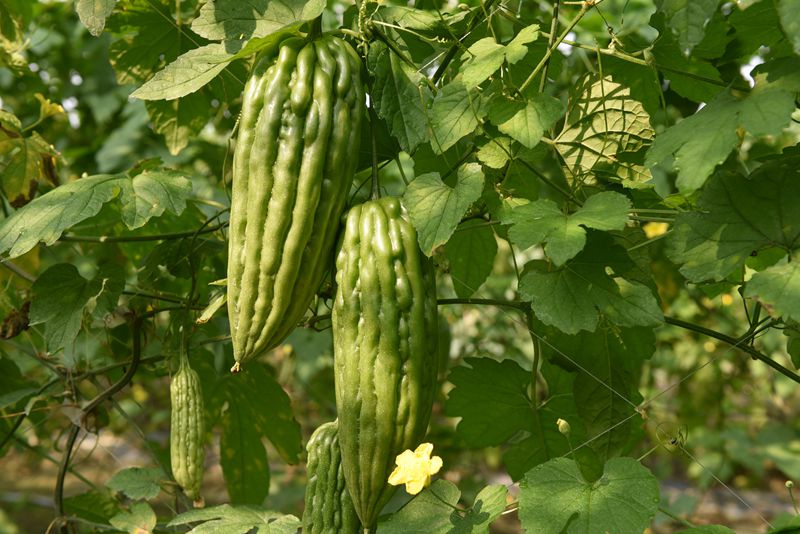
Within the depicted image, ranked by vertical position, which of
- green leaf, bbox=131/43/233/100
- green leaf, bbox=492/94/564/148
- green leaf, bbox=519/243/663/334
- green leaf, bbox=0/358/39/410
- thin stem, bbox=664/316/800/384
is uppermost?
green leaf, bbox=131/43/233/100

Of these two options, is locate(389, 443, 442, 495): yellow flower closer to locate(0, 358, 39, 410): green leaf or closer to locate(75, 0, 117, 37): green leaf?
locate(75, 0, 117, 37): green leaf

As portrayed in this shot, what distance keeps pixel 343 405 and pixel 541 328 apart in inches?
20.1

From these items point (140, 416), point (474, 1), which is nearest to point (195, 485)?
point (474, 1)

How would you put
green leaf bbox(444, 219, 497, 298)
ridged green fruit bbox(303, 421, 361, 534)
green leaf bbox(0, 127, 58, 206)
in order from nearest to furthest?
ridged green fruit bbox(303, 421, 361, 534) < green leaf bbox(444, 219, 497, 298) < green leaf bbox(0, 127, 58, 206)

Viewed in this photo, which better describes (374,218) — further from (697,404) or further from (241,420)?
(697,404)

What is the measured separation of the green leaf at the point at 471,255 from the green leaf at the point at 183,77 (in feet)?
1.96

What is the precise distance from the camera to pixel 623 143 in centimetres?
141

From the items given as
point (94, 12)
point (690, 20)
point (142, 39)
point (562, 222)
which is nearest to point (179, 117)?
point (142, 39)

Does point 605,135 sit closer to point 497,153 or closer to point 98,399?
point 497,153

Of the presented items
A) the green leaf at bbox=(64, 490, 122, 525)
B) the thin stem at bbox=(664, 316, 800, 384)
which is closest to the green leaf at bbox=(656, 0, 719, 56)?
the thin stem at bbox=(664, 316, 800, 384)

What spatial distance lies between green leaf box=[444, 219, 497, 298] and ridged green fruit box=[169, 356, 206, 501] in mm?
514

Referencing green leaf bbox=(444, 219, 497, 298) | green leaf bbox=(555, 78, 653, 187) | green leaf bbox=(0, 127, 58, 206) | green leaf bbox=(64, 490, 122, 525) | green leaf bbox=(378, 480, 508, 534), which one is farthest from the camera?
green leaf bbox=(64, 490, 122, 525)

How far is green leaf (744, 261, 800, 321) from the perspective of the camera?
1010 mm

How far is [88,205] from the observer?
144 centimetres
